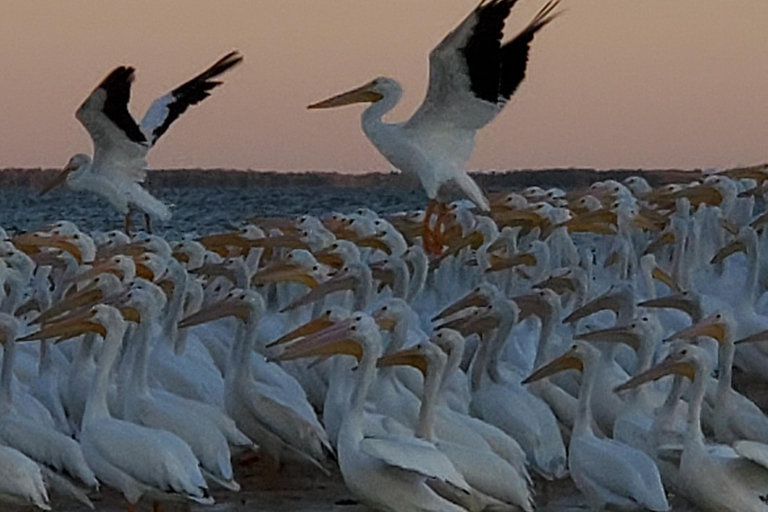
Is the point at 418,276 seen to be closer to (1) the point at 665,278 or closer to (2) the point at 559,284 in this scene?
(2) the point at 559,284

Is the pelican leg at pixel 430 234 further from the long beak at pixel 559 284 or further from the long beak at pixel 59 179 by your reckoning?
the long beak at pixel 59 179

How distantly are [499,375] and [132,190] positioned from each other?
23.6 feet

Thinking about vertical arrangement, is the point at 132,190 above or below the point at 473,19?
Result: below

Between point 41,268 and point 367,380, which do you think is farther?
point 41,268

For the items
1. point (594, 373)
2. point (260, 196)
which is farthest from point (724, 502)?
point (260, 196)

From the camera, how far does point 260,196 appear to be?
2060 inches

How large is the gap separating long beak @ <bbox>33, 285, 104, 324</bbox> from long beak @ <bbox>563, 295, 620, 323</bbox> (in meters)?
2.14

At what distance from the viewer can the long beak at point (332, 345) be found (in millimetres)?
7098

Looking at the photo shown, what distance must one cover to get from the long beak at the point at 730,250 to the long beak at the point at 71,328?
452 centimetres

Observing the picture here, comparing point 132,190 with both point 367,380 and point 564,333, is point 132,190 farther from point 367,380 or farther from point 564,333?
point 367,380

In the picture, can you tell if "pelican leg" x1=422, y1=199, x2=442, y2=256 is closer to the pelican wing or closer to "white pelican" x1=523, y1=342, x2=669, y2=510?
"white pelican" x1=523, y1=342, x2=669, y2=510

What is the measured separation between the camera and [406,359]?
7.15m

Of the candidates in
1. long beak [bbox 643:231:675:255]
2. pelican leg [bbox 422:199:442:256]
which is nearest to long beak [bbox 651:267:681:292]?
long beak [bbox 643:231:675:255]

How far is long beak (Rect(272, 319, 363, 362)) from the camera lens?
7.10 metres
